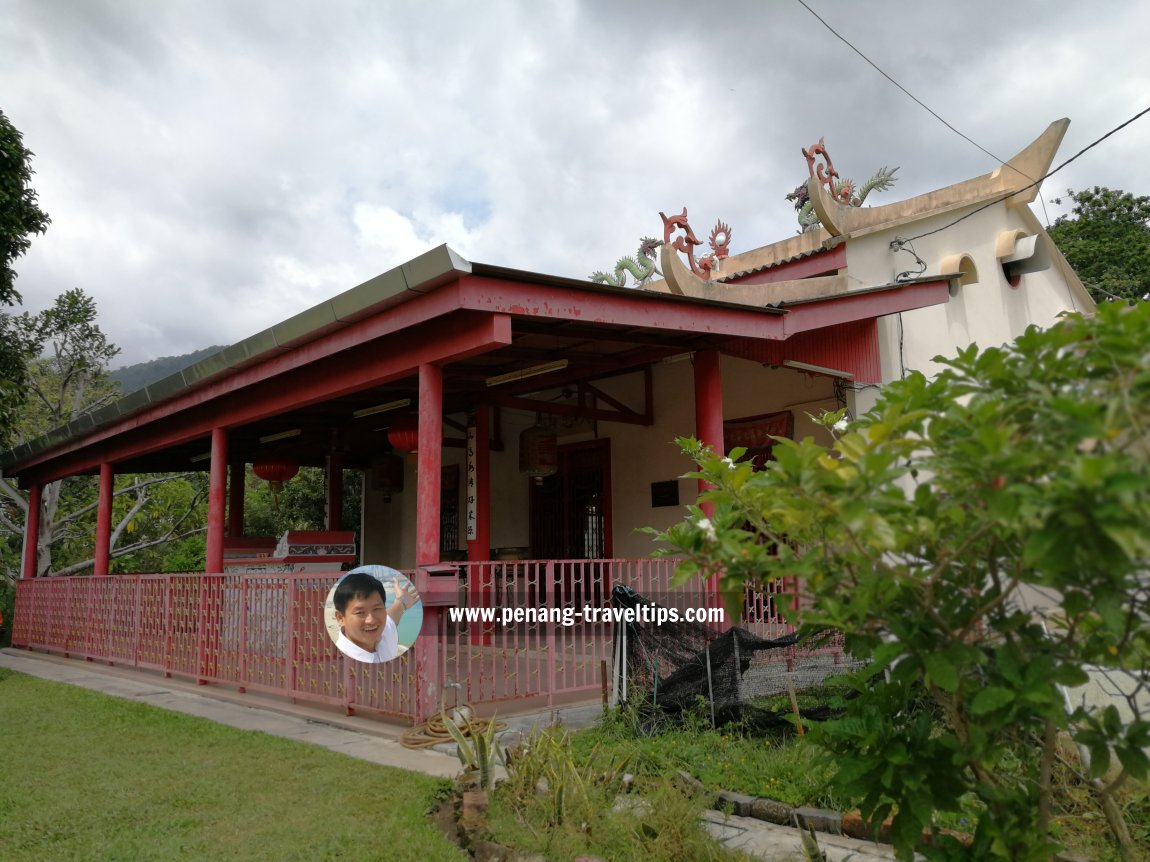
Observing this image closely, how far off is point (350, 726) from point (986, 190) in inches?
350

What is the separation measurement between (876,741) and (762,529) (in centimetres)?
70

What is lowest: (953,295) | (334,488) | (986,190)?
(334,488)

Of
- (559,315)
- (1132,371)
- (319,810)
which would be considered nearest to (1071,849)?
(1132,371)

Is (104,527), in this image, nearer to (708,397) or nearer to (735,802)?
(708,397)

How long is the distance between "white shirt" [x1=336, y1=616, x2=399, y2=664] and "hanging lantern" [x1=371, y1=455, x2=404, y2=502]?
28.9ft

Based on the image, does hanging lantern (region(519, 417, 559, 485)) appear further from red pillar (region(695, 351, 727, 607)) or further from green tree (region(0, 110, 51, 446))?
green tree (region(0, 110, 51, 446))

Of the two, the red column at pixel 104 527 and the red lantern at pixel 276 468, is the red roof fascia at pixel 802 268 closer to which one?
the red lantern at pixel 276 468

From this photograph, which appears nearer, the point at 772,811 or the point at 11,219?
the point at 772,811

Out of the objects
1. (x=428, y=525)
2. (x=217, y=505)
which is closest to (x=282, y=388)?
(x=217, y=505)

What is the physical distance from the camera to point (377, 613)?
6262 mm

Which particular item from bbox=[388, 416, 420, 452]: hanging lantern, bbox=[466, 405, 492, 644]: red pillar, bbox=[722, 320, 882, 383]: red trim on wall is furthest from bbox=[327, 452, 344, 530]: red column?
bbox=[722, 320, 882, 383]: red trim on wall

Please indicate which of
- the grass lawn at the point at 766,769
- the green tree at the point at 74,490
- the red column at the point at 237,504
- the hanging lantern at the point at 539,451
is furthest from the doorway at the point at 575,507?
the green tree at the point at 74,490

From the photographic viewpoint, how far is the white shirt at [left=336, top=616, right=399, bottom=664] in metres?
6.23

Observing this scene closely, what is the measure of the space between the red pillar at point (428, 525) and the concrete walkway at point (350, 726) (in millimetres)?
428
